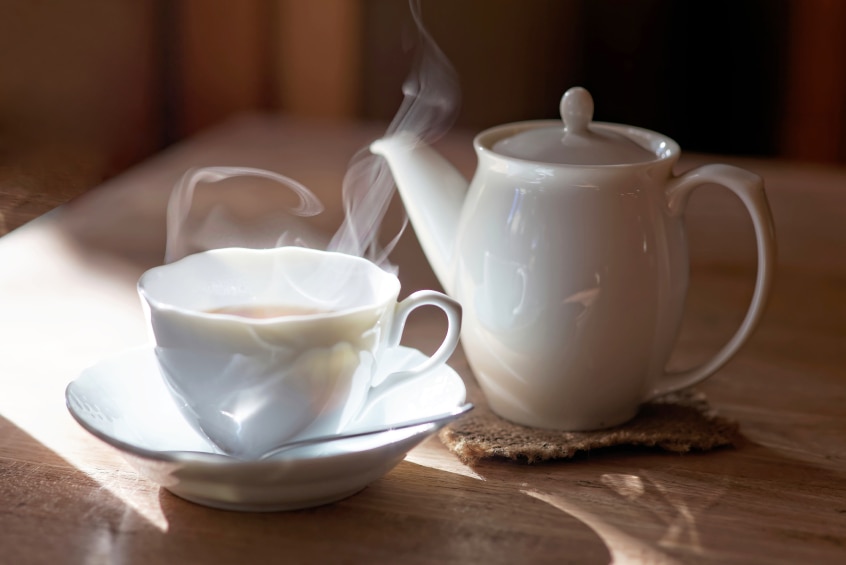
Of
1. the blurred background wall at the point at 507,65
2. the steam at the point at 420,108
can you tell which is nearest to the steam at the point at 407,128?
the steam at the point at 420,108

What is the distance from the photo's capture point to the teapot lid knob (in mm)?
653

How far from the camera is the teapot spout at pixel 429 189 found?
0.71 metres

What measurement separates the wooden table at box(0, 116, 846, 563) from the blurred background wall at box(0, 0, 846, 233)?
126cm

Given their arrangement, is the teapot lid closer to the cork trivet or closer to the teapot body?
the teapot body

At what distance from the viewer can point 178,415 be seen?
23.3 inches

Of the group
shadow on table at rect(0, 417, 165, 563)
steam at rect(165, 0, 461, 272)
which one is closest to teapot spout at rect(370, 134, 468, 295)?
steam at rect(165, 0, 461, 272)

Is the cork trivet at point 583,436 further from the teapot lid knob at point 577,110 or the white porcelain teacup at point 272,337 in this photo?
the teapot lid knob at point 577,110

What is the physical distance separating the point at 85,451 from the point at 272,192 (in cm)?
67

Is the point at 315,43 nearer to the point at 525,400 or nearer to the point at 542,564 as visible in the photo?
the point at 525,400

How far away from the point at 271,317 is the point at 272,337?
9 cm

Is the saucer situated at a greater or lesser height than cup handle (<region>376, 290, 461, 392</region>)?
lesser

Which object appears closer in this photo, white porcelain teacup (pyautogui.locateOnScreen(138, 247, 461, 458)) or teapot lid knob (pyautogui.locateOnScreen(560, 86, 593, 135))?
white porcelain teacup (pyautogui.locateOnScreen(138, 247, 461, 458))

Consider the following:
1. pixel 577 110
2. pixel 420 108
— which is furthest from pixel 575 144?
pixel 420 108

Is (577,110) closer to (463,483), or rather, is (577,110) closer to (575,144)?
(575,144)
